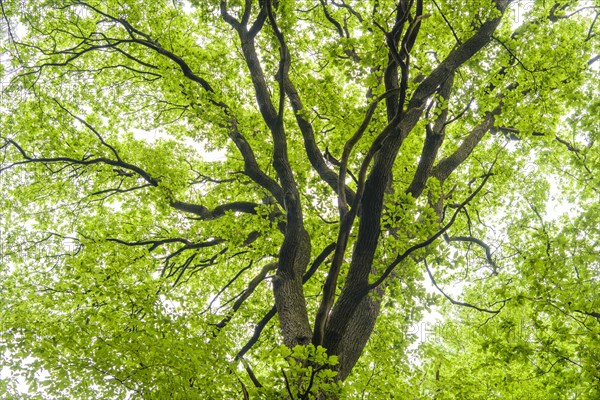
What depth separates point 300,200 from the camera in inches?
296

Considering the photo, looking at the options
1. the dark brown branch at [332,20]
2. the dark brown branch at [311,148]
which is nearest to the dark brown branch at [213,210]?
the dark brown branch at [311,148]

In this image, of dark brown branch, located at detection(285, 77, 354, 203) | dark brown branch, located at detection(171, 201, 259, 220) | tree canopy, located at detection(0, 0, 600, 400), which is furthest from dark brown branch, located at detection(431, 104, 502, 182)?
dark brown branch, located at detection(171, 201, 259, 220)

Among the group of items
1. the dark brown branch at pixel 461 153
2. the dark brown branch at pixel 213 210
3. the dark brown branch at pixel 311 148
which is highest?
the dark brown branch at pixel 461 153

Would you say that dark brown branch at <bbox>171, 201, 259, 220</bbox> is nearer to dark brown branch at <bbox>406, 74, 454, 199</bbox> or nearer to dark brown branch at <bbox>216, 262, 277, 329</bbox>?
dark brown branch at <bbox>216, 262, 277, 329</bbox>

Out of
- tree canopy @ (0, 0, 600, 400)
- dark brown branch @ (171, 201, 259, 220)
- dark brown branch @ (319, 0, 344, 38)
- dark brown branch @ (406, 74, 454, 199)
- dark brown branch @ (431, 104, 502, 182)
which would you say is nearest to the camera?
tree canopy @ (0, 0, 600, 400)

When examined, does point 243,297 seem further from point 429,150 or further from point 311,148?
point 429,150

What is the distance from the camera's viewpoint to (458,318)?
46.1ft

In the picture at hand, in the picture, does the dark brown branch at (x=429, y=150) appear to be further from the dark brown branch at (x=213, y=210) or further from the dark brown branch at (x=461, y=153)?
the dark brown branch at (x=213, y=210)

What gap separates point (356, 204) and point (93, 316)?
3.39m

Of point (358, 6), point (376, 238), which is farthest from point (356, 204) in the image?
point (358, 6)

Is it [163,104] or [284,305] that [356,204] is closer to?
[284,305]

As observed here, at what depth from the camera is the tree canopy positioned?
15.4ft

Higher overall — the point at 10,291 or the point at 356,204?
the point at 356,204

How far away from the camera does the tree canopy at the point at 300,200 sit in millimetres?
4691
